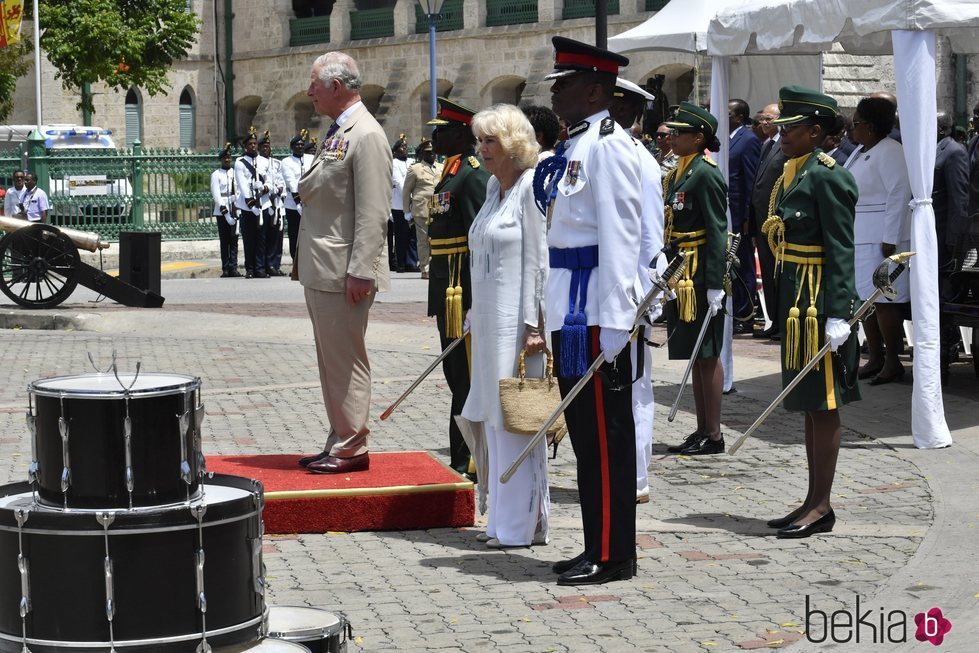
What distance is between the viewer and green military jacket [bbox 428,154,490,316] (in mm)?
8156

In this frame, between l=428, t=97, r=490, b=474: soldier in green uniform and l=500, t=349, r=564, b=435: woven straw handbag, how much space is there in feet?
4.70

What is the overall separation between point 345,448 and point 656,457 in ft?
7.64

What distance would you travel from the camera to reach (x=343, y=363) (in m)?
7.61

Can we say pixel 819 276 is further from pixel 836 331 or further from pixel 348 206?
pixel 348 206

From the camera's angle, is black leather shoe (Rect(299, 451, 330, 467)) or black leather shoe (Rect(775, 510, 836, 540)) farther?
black leather shoe (Rect(299, 451, 330, 467))

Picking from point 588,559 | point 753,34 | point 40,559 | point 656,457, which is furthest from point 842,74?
point 40,559

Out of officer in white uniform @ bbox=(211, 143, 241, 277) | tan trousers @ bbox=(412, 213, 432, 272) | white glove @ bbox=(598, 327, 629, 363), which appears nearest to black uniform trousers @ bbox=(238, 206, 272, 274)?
officer in white uniform @ bbox=(211, 143, 241, 277)

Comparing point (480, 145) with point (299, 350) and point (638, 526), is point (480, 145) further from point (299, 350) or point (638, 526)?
point (299, 350)

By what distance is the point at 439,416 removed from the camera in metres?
10.8

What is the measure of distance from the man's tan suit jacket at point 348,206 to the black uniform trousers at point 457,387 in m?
0.88

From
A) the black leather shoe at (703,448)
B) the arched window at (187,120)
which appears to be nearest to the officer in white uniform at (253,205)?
the black leather shoe at (703,448)

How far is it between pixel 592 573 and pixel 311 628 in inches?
66.5

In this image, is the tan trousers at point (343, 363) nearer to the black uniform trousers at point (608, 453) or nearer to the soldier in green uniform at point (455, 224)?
the soldier in green uniform at point (455, 224)

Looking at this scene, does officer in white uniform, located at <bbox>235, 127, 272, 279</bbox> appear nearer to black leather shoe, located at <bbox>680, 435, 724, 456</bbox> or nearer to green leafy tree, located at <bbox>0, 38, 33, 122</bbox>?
black leather shoe, located at <bbox>680, 435, 724, 456</bbox>
